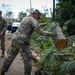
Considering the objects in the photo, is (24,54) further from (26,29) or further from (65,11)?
(65,11)

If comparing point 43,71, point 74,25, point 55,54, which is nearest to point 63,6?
point 74,25

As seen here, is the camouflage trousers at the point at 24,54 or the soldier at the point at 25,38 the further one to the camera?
the camouflage trousers at the point at 24,54

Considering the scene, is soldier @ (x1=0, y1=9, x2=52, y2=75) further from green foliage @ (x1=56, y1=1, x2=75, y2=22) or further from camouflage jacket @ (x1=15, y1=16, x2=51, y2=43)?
green foliage @ (x1=56, y1=1, x2=75, y2=22)

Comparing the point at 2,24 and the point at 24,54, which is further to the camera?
the point at 2,24

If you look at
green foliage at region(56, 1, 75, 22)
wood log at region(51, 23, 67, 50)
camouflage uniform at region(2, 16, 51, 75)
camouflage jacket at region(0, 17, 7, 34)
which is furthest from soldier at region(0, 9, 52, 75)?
green foliage at region(56, 1, 75, 22)

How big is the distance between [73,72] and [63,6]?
1125cm

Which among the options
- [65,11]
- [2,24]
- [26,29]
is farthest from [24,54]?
[65,11]

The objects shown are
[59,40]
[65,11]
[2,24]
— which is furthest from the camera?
[65,11]

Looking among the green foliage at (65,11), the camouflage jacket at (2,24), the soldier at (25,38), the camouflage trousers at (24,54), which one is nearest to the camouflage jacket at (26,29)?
the soldier at (25,38)

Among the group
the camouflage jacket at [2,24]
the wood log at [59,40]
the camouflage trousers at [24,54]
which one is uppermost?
the wood log at [59,40]

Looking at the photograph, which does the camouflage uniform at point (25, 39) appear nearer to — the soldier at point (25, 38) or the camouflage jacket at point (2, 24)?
the soldier at point (25, 38)

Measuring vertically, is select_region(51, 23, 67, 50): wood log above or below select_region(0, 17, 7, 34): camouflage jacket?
above

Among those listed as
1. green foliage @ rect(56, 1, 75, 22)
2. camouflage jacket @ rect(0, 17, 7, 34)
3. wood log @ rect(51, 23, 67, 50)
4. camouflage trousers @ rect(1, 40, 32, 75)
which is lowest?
green foliage @ rect(56, 1, 75, 22)

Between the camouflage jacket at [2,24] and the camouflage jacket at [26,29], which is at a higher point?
the camouflage jacket at [26,29]
